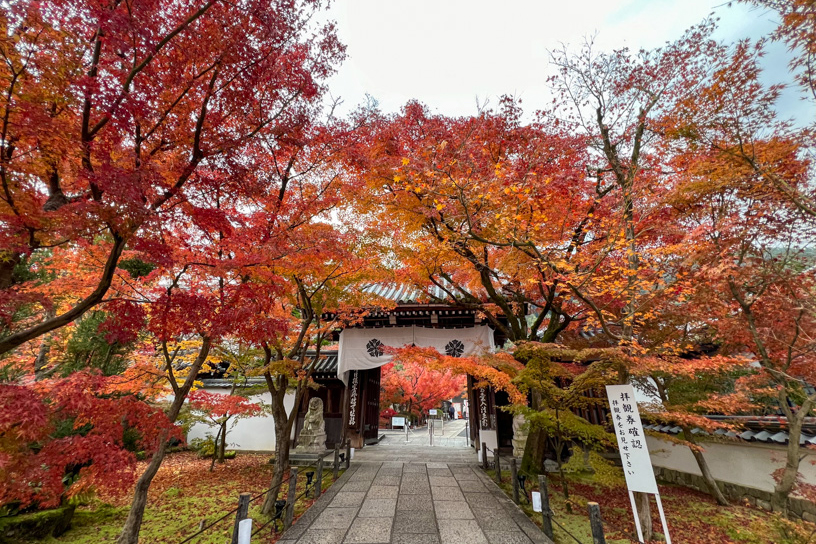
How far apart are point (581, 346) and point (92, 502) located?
12.5 metres

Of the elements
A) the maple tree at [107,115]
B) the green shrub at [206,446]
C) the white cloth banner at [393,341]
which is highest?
the maple tree at [107,115]

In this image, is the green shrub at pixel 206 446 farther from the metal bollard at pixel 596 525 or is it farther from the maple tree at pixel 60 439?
the metal bollard at pixel 596 525

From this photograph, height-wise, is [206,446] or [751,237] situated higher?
[751,237]

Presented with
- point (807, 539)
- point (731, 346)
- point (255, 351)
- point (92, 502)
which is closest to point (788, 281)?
point (731, 346)

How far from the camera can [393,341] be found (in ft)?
37.9

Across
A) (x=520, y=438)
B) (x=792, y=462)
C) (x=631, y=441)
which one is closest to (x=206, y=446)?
(x=520, y=438)

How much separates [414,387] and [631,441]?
1978 centimetres

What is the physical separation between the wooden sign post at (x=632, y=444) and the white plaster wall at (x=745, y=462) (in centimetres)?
243

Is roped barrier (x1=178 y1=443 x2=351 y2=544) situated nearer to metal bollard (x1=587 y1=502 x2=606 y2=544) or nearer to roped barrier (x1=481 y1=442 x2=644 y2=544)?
roped barrier (x1=481 y1=442 x2=644 y2=544)

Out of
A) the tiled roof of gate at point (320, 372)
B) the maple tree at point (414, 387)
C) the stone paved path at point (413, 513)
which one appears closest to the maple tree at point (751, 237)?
the stone paved path at point (413, 513)

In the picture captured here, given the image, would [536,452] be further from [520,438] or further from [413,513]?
[413,513]

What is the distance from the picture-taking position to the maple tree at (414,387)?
2275 cm

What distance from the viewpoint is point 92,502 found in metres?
7.23

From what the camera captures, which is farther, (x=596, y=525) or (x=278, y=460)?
(x=278, y=460)
